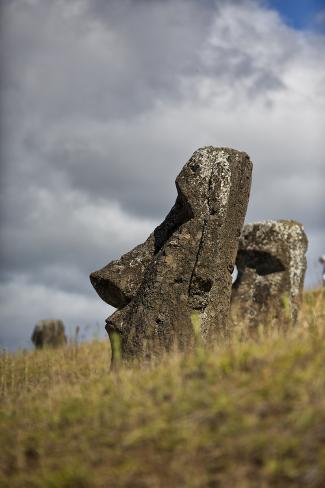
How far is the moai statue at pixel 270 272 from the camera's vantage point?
1541 cm

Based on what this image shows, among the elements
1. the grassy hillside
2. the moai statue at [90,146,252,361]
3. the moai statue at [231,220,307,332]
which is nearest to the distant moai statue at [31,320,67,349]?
the moai statue at [231,220,307,332]

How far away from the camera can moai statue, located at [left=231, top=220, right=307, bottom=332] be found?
50.6ft

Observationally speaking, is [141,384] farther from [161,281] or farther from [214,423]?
[161,281]

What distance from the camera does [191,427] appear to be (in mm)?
5500

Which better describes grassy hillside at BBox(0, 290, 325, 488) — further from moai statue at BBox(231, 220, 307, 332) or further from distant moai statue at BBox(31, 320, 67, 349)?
distant moai statue at BBox(31, 320, 67, 349)

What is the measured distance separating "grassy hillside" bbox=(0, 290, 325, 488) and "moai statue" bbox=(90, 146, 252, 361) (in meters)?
2.48

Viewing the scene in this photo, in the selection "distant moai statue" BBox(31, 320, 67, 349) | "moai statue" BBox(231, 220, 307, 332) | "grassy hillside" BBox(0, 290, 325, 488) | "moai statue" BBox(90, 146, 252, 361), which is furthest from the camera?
"distant moai statue" BBox(31, 320, 67, 349)

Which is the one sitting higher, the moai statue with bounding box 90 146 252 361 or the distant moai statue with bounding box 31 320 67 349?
the distant moai statue with bounding box 31 320 67 349

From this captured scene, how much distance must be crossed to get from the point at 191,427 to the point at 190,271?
178 inches

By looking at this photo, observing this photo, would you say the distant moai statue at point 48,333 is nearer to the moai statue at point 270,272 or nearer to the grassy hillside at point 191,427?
the moai statue at point 270,272

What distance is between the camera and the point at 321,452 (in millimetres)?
4938

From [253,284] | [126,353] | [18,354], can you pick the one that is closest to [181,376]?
[126,353]

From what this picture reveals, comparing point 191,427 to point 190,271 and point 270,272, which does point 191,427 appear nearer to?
point 190,271

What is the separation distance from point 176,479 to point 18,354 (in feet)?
41.9
